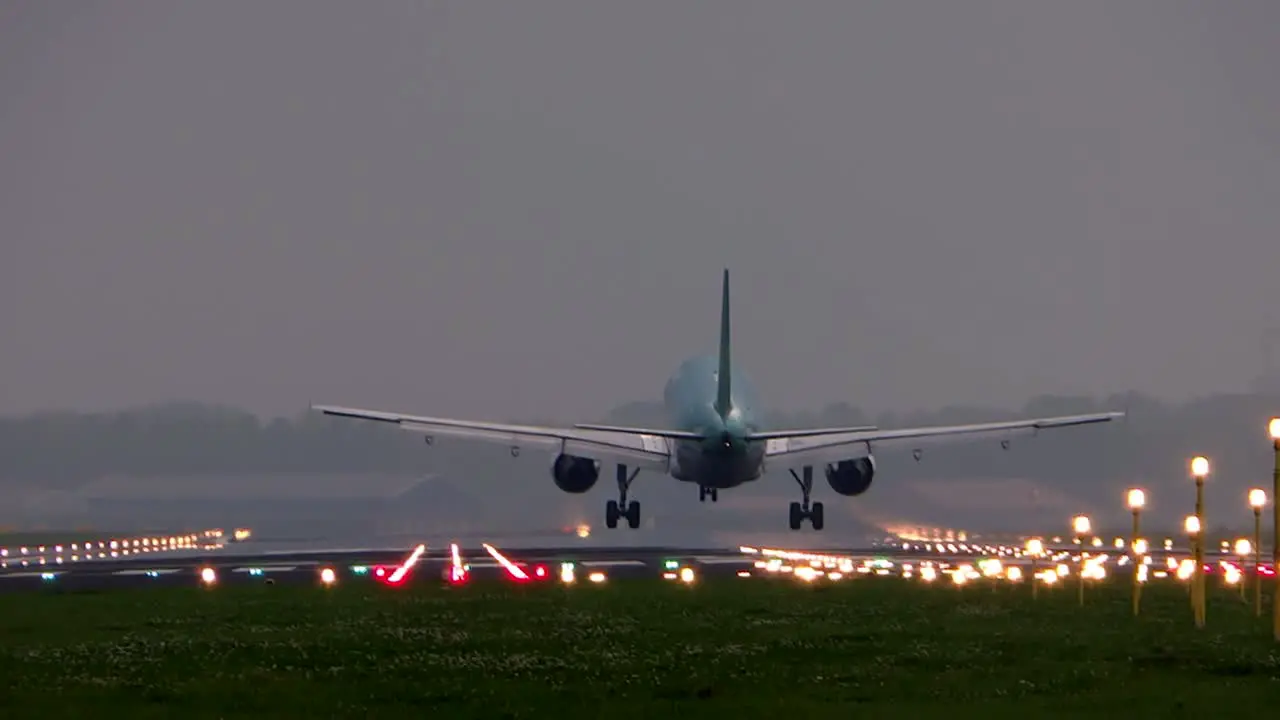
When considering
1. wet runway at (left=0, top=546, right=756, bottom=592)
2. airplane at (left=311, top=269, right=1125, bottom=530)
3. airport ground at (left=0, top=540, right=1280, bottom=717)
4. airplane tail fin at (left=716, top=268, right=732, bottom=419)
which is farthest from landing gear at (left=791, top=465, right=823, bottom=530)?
airport ground at (left=0, top=540, right=1280, bottom=717)

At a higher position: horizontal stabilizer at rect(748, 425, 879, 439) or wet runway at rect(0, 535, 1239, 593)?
horizontal stabilizer at rect(748, 425, 879, 439)

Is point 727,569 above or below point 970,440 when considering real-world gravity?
below

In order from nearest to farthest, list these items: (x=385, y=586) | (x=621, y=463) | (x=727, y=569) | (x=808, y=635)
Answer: (x=808, y=635)
(x=385, y=586)
(x=727, y=569)
(x=621, y=463)

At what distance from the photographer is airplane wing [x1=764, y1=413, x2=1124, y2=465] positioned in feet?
273

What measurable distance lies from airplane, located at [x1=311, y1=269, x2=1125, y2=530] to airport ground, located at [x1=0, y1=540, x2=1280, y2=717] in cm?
2150

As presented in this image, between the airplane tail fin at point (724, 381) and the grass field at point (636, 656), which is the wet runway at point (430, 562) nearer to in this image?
the airplane tail fin at point (724, 381)

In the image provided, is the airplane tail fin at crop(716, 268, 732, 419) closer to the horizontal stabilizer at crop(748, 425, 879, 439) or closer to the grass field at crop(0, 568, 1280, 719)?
the horizontal stabilizer at crop(748, 425, 879, 439)

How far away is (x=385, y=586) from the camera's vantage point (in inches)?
2199

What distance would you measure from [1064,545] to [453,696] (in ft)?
248

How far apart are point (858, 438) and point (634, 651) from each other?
168 ft

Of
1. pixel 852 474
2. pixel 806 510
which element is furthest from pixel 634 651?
pixel 806 510

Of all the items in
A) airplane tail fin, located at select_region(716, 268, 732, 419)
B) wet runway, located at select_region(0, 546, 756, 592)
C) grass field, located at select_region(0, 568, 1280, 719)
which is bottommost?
grass field, located at select_region(0, 568, 1280, 719)

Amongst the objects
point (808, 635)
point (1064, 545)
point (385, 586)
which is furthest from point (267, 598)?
point (1064, 545)

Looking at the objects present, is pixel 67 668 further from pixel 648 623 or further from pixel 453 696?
pixel 648 623
